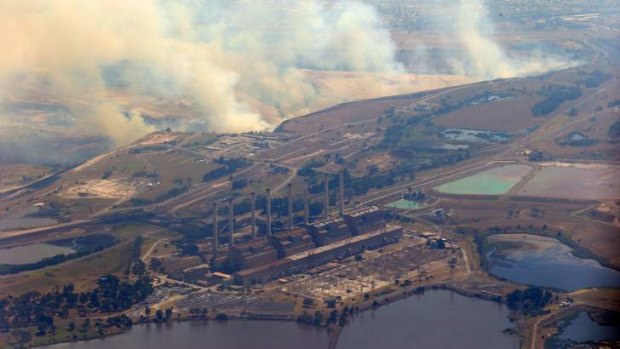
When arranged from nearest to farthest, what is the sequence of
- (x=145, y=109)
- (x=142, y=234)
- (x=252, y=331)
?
(x=252, y=331), (x=142, y=234), (x=145, y=109)

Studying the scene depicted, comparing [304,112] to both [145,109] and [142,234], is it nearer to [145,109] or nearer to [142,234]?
[145,109]

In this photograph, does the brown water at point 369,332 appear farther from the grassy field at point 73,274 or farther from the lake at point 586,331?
the grassy field at point 73,274

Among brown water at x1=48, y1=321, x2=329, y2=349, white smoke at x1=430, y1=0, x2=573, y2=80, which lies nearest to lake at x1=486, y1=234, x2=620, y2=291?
brown water at x1=48, y1=321, x2=329, y2=349

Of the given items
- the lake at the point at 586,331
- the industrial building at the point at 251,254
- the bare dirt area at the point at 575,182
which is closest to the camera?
the lake at the point at 586,331

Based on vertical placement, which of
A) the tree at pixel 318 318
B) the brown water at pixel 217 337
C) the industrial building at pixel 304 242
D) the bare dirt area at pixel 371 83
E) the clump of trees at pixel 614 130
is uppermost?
the bare dirt area at pixel 371 83

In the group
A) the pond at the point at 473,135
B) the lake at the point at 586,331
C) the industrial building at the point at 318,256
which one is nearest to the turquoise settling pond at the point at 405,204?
the industrial building at the point at 318,256

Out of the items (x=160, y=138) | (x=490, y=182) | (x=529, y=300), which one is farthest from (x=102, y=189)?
(x=529, y=300)

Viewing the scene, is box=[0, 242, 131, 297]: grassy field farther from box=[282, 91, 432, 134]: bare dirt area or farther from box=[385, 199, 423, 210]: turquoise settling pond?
box=[282, 91, 432, 134]: bare dirt area

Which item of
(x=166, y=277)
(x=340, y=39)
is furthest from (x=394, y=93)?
(x=166, y=277)
